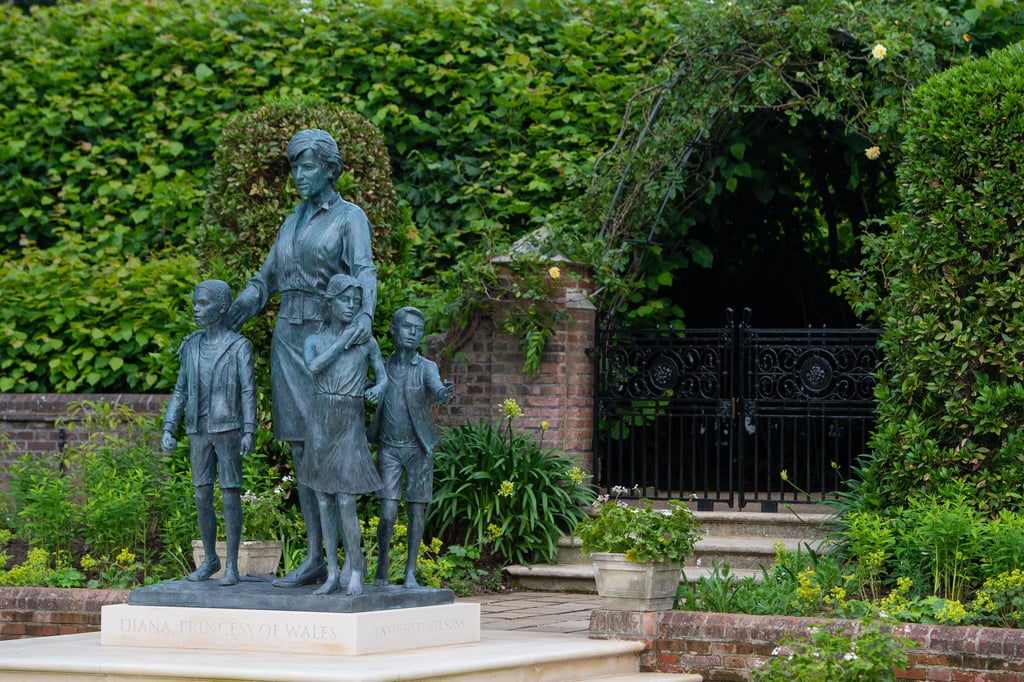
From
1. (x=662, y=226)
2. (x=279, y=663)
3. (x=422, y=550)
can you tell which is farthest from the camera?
(x=662, y=226)

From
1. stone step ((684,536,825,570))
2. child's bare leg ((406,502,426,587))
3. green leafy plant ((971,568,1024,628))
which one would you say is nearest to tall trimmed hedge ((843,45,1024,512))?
stone step ((684,536,825,570))

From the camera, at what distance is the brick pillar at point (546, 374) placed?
36.9ft

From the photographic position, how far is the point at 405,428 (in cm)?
749

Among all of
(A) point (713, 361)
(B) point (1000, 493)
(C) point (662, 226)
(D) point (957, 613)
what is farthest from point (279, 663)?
(C) point (662, 226)

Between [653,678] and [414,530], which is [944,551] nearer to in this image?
[653,678]

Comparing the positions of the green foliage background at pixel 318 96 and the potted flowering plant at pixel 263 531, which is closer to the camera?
the potted flowering plant at pixel 263 531

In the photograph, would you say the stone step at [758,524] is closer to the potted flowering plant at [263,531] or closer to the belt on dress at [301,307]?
the potted flowering plant at [263,531]

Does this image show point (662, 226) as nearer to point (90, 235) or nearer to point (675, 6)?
point (675, 6)

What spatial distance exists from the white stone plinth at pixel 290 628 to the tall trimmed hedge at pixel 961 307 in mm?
3106

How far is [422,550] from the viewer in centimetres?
A: 920

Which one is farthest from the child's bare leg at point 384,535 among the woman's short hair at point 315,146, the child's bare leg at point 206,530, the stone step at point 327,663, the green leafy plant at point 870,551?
the green leafy plant at point 870,551

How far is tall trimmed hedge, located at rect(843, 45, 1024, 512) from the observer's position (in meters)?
8.63

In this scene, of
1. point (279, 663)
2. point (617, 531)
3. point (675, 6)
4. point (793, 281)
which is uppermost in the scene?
point (675, 6)

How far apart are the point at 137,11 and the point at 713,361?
761cm
